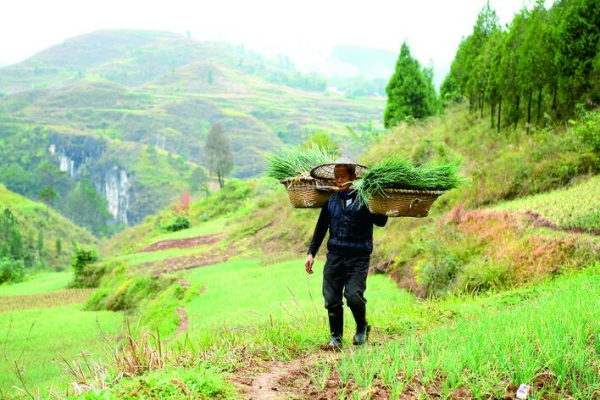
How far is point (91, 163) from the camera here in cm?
14275

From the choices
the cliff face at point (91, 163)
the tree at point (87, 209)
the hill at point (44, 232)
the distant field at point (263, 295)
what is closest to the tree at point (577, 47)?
the distant field at point (263, 295)

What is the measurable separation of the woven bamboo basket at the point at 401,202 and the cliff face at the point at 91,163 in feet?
441

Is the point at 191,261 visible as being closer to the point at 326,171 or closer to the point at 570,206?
the point at 570,206

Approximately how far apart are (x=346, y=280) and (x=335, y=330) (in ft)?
1.98

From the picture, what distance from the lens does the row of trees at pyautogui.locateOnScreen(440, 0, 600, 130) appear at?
1304 centimetres

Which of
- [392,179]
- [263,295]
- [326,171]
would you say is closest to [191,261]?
[263,295]

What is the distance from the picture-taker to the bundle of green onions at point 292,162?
6.84 meters

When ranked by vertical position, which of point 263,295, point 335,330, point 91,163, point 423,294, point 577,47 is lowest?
point 263,295

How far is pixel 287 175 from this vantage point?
273 inches

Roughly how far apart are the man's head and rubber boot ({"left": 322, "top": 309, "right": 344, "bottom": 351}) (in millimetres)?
1361

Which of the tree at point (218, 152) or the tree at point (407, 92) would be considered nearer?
the tree at point (407, 92)

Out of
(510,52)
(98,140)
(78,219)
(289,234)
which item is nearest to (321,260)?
(289,234)

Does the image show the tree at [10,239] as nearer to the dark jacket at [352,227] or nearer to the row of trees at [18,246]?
the row of trees at [18,246]

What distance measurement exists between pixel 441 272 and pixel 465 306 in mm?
2737
